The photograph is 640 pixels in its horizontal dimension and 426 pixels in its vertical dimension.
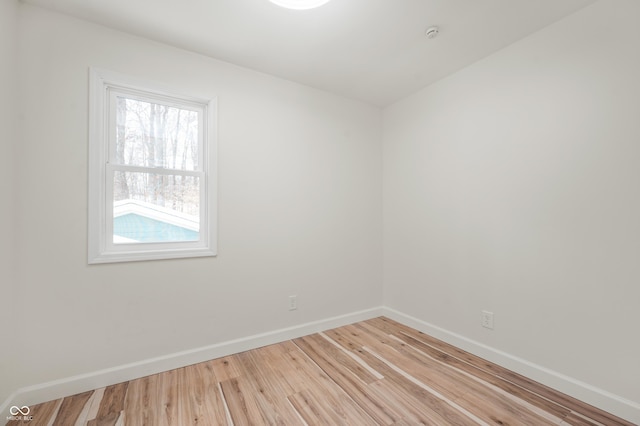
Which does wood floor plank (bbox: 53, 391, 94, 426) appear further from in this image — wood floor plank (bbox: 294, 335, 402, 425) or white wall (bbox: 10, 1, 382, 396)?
wood floor plank (bbox: 294, 335, 402, 425)

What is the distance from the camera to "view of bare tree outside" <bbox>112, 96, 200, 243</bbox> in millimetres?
2064

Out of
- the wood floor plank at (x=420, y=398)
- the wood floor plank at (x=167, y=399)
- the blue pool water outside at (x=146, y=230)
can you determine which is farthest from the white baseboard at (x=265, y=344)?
A: the blue pool water outside at (x=146, y=230)

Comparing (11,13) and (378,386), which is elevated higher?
(11,13)

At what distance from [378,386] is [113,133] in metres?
2.65

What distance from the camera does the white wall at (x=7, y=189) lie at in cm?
156

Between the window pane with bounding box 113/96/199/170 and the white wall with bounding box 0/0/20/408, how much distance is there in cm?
53

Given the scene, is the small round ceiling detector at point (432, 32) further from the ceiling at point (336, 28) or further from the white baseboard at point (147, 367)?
the white baseboard at point (147, 367)

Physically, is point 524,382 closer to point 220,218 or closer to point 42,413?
point 220,218

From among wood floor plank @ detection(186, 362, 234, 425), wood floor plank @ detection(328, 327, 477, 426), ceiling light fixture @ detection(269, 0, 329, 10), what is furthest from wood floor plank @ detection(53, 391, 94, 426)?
ceiling light fixture @ detection(269, 0, 329, 10)

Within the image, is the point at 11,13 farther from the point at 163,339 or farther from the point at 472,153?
the point at 472,153

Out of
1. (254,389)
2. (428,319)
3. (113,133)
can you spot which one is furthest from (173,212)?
(428,319)

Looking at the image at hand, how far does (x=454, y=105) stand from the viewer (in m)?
2.56

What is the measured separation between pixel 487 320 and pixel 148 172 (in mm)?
3001

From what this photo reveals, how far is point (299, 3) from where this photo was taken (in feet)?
5.52
